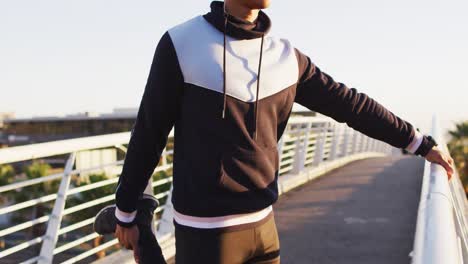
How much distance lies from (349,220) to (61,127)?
3015 inches

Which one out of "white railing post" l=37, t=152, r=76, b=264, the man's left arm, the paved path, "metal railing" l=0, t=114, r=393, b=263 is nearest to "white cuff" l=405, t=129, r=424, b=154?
the man's left arm

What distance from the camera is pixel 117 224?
192 centimetres

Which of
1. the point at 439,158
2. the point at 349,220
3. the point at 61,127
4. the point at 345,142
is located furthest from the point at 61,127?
the point at 439,158

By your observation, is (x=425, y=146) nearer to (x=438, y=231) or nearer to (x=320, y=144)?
(x=438, y=231)

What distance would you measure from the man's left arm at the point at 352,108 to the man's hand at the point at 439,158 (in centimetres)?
10

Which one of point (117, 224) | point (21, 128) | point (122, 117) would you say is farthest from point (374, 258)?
point (21, 128)

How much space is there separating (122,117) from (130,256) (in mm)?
71654

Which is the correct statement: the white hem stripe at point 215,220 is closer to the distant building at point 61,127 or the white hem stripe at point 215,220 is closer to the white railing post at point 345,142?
the white railing post at point 345,142

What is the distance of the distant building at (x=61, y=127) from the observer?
7400cm

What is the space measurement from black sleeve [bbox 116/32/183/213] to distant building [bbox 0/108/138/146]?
70705 mm

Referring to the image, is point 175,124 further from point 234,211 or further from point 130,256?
point 130,256

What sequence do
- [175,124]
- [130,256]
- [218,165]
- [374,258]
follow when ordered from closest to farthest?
[218,165]
[175,124]
[130,256]
[374,258]

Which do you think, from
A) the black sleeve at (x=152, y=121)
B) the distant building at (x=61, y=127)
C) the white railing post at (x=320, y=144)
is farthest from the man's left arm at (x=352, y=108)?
the distant building at (x=61, y=127)

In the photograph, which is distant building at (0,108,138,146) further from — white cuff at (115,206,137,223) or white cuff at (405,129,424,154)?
white cuff at (115,206,137,223)
